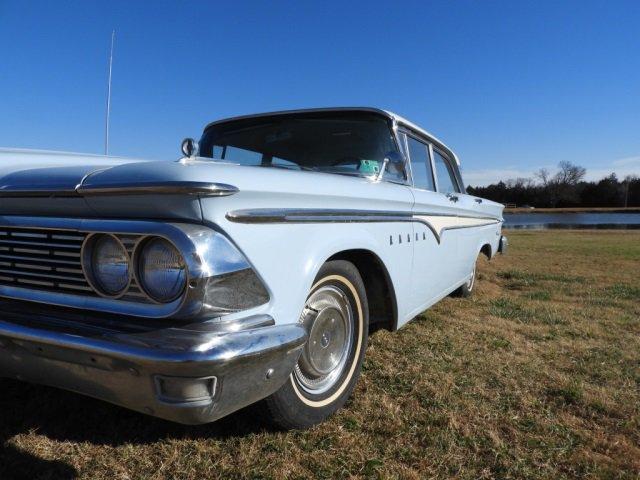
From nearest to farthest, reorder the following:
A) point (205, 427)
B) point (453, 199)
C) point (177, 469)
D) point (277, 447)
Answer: point (177, 469) < point (277, 447) < point (205, 427) < point (453, 199)

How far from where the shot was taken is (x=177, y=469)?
190 cm

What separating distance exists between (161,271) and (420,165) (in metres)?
2.50

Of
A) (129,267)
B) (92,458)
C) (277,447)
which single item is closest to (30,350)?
(129,267)

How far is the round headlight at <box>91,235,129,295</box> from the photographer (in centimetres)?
165

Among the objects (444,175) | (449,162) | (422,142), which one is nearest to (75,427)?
(422,142)

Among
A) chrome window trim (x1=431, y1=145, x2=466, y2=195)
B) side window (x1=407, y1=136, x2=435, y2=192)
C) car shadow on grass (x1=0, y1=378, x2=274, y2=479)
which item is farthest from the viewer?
chrome window trim (x1=431, y1=145, x2=466, y2=195)

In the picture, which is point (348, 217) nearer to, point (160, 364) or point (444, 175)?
point (160, 364)

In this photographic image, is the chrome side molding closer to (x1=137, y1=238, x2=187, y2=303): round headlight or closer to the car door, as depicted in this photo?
the car door

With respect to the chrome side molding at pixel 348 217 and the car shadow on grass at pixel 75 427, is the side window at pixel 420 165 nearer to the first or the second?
the chrome side molding at pixel 348 217

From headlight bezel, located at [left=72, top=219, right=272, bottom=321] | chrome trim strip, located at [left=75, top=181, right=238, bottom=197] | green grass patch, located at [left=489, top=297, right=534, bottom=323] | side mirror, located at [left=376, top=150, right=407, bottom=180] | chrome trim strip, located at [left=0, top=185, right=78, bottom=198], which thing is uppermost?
side mirror, located at [left=376, top=150, right=407, bottom=180]

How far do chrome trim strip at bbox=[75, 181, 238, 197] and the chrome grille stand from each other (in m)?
0.20

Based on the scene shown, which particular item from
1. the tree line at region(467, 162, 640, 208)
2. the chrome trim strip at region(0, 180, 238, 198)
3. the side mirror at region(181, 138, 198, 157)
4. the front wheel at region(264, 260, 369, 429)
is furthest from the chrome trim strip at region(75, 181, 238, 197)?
the tree line at region(467, 162, 640, 208)

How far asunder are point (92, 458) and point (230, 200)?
122cm

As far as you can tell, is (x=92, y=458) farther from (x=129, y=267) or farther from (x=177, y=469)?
(x=129, y=267)
